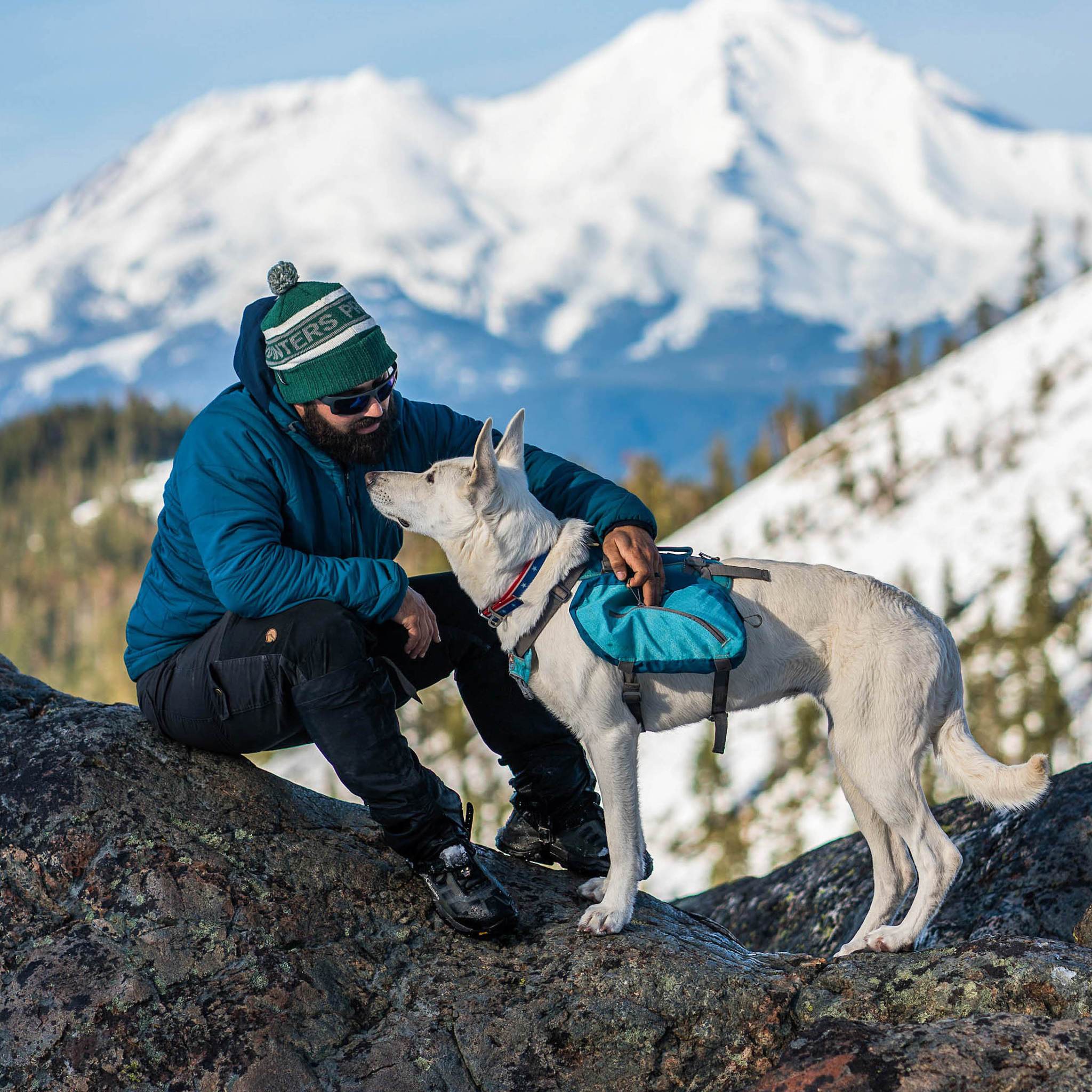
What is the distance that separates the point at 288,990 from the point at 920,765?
3687 mm

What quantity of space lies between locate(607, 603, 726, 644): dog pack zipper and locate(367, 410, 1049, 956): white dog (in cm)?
25

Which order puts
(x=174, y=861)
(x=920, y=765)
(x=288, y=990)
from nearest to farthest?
1. (x=288, y=990)
2. (x=174, y=861)
3. (x=920, y=765)

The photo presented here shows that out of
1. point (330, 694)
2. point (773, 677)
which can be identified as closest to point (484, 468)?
point (330, 694)

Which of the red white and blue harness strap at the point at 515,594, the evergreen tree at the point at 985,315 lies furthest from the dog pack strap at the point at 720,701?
the evergreen tree at the point at 985,315

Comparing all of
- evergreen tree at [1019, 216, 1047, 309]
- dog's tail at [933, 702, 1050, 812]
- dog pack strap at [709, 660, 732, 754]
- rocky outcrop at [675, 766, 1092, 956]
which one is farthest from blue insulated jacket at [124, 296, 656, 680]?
evergreen tree at [1019, 216, 1047, 309]

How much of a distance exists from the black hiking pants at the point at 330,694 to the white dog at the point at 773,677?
0.61 meters

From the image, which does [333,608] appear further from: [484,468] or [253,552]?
[484,468]

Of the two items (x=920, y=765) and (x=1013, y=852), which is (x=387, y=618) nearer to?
(x=920, y=765)

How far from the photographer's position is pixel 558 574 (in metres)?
7.05

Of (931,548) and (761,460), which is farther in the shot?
(761,460)

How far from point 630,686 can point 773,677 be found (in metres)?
0.86

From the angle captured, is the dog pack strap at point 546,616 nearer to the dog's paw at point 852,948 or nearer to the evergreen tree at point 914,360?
the dog's paw at point 852,948

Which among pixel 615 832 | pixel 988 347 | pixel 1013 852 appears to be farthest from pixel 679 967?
pixel 988 347

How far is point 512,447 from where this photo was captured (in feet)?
24.4
